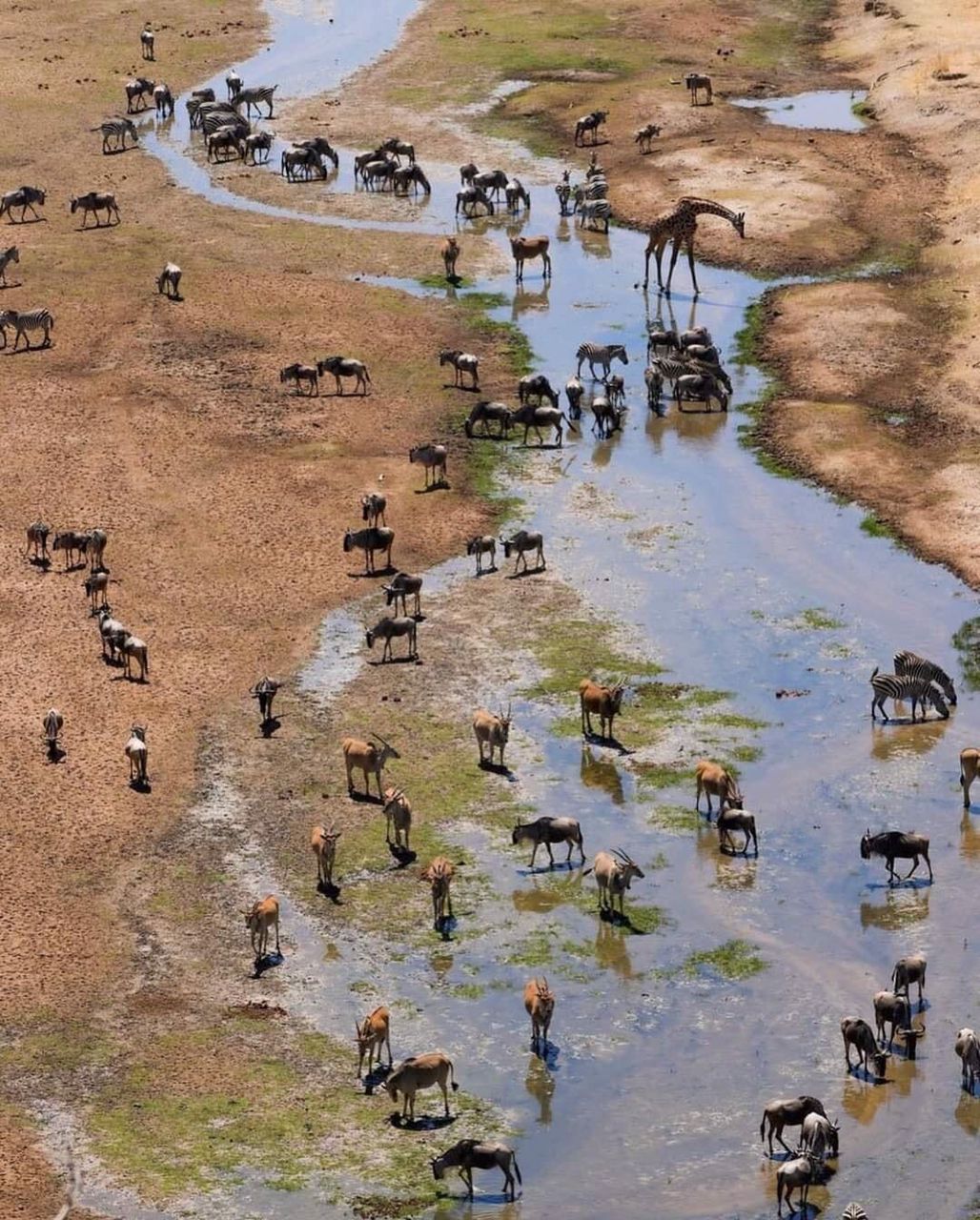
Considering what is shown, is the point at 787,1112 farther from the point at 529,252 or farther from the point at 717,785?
the point at 529,252

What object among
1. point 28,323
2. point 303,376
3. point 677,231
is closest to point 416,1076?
point 303,376

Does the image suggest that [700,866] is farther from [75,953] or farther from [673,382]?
[673,382]

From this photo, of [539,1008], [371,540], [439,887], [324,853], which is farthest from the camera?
[371,540]

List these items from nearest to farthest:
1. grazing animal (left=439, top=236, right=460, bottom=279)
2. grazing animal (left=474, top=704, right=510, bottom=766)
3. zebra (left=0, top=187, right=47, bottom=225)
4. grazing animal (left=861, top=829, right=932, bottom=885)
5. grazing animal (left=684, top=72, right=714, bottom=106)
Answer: grazing animal (left=861, top=829, right=932, bottom=885), grazing animal (left=474, top=704, right=510, bottom=766), grazing animal (left=439, top=236, right=460, bottom=279), zebra (left=0, top=187, right=47, bottom=225), grazing animal (left=684, top=72, right=714, bottom=106)

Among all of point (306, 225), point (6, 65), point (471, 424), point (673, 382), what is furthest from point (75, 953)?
point (6, 65)

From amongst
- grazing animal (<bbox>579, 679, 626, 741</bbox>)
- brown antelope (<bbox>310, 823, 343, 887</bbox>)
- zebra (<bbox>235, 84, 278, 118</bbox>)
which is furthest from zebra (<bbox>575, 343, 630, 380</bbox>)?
zebra (<bbox>235, 84, 278, 118</bbox>)

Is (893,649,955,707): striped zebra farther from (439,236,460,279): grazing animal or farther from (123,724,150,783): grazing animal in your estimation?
(439,236,460,279): grazing animal

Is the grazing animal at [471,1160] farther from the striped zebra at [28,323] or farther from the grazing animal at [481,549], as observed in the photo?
the striped zebra at [28,323]
